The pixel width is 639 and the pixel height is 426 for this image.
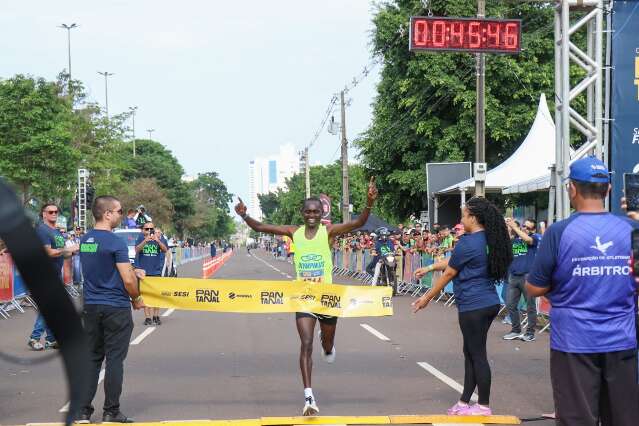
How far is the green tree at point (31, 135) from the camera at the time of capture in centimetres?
3419

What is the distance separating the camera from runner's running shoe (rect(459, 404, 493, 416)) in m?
7.56

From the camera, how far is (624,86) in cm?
1269

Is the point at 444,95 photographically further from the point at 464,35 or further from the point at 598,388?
the point at 598,388

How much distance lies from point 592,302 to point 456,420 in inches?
120

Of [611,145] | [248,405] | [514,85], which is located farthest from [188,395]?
[514,85]

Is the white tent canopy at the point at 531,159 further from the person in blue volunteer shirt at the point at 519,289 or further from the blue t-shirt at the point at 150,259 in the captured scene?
the blue t-shirt at the point at 150,259

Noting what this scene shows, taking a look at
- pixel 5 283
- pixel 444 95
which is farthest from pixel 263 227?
pixel 444 95

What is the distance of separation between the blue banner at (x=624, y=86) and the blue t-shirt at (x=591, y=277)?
26.8ft

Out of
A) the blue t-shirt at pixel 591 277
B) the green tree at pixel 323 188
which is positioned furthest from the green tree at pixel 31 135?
the green tree at pixel 323 188

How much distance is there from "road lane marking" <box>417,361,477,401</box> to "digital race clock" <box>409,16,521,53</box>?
687 centimetres

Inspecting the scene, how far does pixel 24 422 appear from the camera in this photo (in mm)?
7555

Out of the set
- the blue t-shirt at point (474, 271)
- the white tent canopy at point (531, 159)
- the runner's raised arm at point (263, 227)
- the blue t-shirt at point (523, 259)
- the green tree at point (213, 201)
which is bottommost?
the green tree at point (213, 201)

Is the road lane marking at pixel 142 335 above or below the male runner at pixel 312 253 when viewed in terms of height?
below

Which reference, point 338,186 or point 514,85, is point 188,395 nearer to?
point 514,85
